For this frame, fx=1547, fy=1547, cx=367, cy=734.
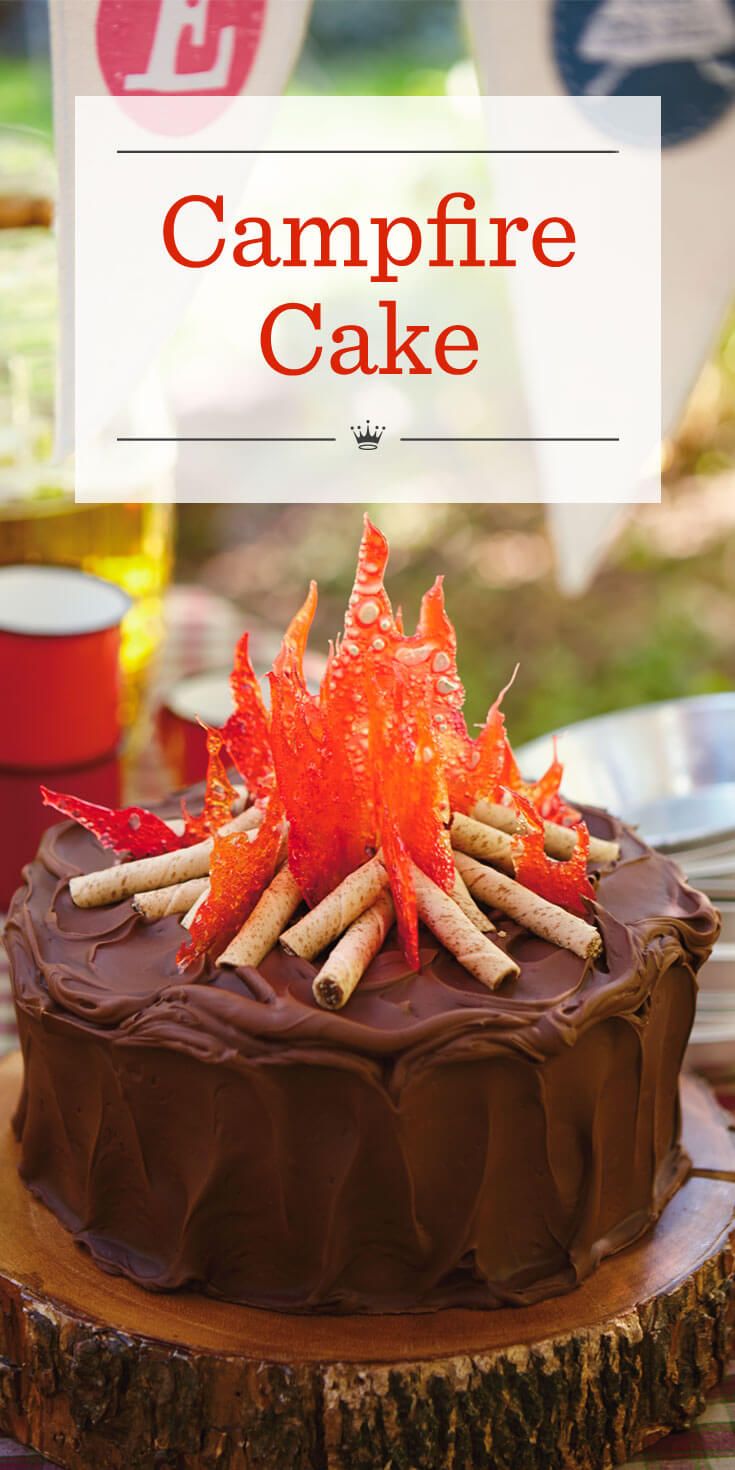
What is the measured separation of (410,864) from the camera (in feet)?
A: 4.20

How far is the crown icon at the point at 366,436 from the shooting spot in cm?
139

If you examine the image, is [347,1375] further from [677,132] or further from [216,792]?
[677,132]

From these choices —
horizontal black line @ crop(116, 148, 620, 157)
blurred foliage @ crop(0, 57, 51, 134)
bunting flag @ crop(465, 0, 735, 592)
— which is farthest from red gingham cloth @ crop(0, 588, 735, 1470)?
blurred foliage @ crop(0, 57, 51, 134)

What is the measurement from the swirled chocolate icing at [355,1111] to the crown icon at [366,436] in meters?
0.44

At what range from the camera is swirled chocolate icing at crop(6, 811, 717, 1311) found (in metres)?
1.16

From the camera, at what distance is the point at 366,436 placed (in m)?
1.40

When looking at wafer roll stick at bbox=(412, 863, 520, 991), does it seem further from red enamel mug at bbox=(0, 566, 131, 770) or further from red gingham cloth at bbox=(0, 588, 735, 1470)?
red enamel mug at bbox=(0, 566, 131, 770)

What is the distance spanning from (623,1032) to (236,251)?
2.60 ft

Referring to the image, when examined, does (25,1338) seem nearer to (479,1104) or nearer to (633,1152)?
(479,1104)

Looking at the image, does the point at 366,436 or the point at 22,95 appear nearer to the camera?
the point at 366,436

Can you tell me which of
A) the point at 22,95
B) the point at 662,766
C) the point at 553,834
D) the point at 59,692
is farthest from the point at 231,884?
the point at 22,95

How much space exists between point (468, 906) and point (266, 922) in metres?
0.17

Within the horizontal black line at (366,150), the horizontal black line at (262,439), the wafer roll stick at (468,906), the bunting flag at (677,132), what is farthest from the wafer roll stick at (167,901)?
the horizontal black line at (366,150)

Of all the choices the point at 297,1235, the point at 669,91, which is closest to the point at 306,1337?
the point at 297,1235
